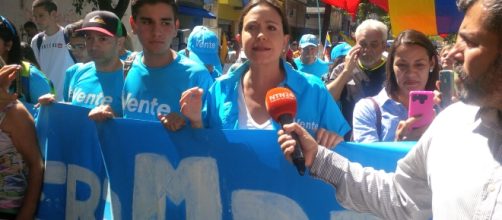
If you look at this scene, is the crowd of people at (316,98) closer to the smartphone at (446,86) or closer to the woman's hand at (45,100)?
the woman's hand at (45,100)

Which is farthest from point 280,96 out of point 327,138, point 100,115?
point 100,115

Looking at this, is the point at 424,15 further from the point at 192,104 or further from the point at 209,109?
the point at 192,104

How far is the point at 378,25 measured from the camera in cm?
523

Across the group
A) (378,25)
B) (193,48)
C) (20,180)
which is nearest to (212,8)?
(193,48)

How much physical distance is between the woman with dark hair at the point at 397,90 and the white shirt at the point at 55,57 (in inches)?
172

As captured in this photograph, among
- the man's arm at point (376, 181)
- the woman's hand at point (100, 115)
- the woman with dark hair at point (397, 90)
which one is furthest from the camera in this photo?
the woman with dark hair at point (397, 90)

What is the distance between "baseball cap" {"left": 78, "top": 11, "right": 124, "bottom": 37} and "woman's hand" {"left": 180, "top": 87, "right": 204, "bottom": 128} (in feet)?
4.78

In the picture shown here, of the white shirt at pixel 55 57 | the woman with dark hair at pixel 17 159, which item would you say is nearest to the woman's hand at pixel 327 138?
the woman with dark hair at pixel 17 159

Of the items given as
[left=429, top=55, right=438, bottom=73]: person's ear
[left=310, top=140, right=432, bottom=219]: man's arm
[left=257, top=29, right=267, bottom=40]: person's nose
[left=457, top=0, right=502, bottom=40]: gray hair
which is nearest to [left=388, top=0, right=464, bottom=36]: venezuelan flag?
[left=429, top=55, right=438, bottom=73]: person's ear

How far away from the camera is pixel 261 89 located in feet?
10.3

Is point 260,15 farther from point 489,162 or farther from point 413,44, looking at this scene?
point 489,162

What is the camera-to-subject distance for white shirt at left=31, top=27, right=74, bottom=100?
702cm

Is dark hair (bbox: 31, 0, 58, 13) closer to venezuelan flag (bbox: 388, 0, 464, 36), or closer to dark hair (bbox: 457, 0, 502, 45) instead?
venezuelan flag (bbox: 388, 0, 464, 36)

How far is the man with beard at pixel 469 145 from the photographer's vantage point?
156 centimetres
